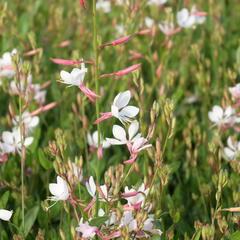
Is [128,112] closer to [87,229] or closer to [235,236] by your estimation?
[87,229]

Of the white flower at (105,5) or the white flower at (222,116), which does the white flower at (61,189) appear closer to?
the white flower at (222,116)

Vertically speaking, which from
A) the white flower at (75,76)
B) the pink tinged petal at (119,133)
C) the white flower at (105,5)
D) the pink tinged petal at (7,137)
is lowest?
the pink tinged petal at (7,137)

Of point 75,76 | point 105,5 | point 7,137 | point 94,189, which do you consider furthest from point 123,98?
point 105,5

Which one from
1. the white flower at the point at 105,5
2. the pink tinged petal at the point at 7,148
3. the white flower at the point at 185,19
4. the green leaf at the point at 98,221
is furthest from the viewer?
the white flower at the point at 105,5

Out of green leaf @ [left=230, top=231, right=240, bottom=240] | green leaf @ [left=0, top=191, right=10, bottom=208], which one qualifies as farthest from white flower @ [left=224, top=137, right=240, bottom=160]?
green leaf @ [left=0, top=191, right=10, bottom=208]

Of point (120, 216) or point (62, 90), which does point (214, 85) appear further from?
point (120, 216)

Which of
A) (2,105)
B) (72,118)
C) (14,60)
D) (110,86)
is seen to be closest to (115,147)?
(72,118)

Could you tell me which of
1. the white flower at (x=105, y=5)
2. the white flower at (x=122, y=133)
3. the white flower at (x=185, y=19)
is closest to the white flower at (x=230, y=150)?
the white flower at (x=122, y=133)

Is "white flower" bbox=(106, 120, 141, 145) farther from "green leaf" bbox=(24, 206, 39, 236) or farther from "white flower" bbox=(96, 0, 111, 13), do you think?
"white flower" bbox=(96, 0, 111, 13)

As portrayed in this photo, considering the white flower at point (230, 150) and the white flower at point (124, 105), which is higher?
the white flower at point (124, 105)
